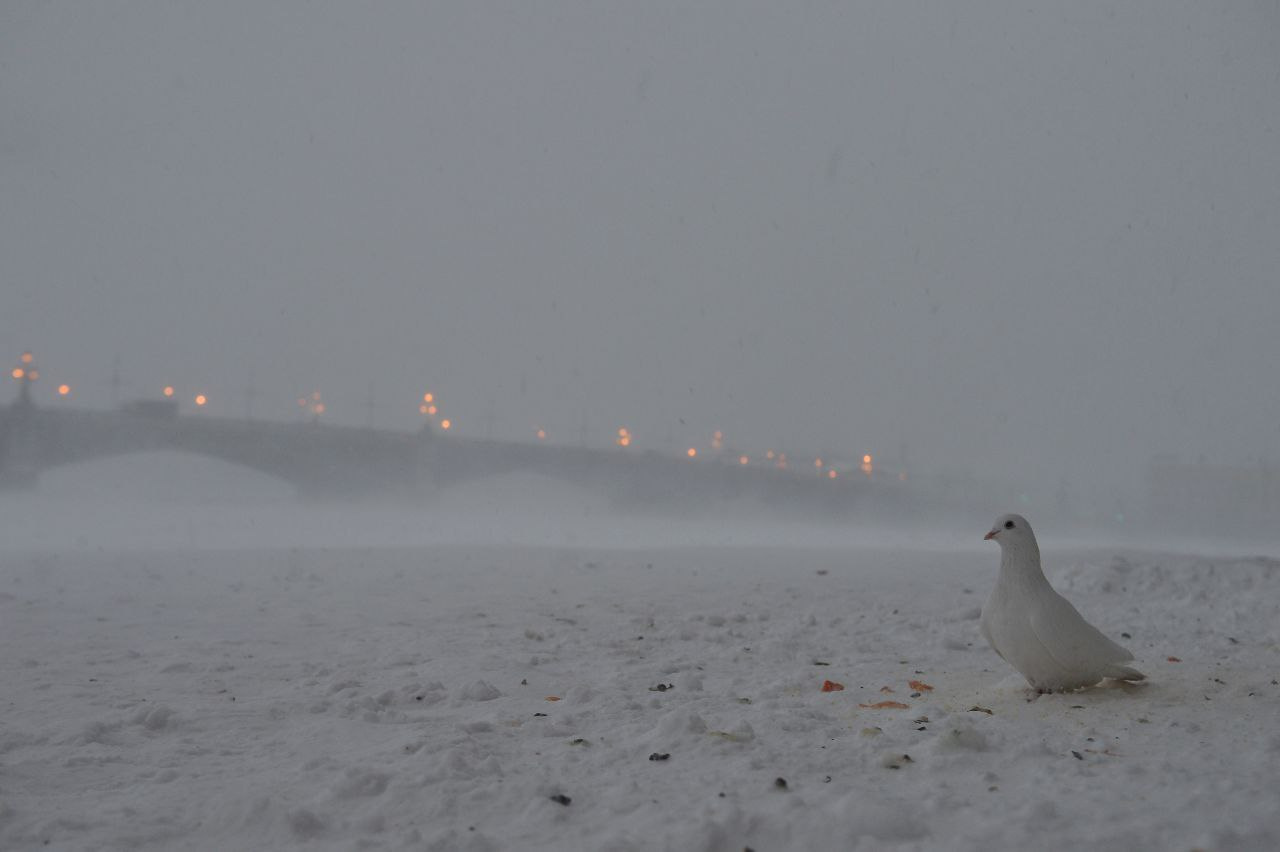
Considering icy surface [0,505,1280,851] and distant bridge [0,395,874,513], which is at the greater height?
distant bridge [0,395,874,513]

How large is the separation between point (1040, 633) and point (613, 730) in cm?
229

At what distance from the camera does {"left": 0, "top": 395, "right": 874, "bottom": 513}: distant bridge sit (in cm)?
3606

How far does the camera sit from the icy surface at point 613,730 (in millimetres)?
2873

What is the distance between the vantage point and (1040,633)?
4398 mm

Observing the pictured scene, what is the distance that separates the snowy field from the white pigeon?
15cm

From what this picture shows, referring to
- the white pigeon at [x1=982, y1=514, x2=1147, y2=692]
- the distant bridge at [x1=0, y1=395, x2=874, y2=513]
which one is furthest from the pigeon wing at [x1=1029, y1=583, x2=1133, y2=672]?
the distant bridge at [x1=0, y1=395, x2=874, y2=513]

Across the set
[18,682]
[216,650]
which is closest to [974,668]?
[216,650]

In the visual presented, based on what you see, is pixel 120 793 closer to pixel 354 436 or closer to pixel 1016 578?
pixel 1016 578

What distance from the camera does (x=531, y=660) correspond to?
6199 millimetres

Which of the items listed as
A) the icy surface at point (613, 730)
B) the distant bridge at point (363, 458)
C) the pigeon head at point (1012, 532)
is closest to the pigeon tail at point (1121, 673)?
the icy surface at point (613, 730)

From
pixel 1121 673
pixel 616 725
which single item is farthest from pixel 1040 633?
pixel 616 725

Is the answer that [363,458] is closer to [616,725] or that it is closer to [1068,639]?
[616,725]

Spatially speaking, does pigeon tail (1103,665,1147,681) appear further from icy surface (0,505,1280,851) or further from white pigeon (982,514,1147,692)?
icy surface (0,505,1280,851)

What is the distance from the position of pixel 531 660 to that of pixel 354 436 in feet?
131
